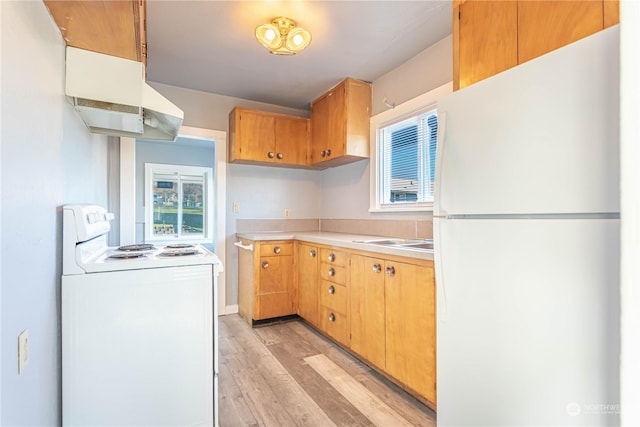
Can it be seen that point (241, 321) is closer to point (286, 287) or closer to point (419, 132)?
point (286, 287)

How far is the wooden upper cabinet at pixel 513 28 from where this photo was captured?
1.01 meters

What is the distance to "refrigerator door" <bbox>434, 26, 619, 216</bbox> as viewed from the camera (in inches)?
33.4

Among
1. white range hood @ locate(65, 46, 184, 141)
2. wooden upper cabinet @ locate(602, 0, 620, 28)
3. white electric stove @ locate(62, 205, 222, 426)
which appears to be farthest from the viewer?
white range hood @ locate(65, 46, 184, 141)

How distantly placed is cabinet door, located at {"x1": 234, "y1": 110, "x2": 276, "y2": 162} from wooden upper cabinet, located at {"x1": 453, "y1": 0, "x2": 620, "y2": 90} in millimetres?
2167

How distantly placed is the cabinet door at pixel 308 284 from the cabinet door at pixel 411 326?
976 millimetres

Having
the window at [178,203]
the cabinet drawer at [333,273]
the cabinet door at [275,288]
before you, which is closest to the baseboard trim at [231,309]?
the cabinet door at [275,288]

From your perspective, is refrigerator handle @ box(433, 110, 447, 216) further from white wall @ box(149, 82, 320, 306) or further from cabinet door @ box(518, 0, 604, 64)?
white wall @ box(149, 82, 320, 306)

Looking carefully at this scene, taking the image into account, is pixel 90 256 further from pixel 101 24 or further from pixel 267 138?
pixel 267 138

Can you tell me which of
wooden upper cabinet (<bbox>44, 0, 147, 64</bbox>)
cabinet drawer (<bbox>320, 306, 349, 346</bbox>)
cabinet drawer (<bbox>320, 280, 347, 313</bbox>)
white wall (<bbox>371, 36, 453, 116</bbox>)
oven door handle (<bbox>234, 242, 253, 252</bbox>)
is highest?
white wall (<bbox>371, 36, 453, 116</bbox>)

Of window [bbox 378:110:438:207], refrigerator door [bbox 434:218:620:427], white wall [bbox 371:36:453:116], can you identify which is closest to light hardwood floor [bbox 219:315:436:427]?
refrigerator door [bbox 434:218:620:427]

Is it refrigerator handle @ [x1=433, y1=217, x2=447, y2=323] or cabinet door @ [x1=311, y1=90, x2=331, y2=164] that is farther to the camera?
cabinet door @ [x1=311, y1=90, x2=331, y2=164]

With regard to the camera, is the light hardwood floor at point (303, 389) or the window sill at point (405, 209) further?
the window sill at point (405, 209)

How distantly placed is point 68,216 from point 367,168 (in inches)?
95.8
